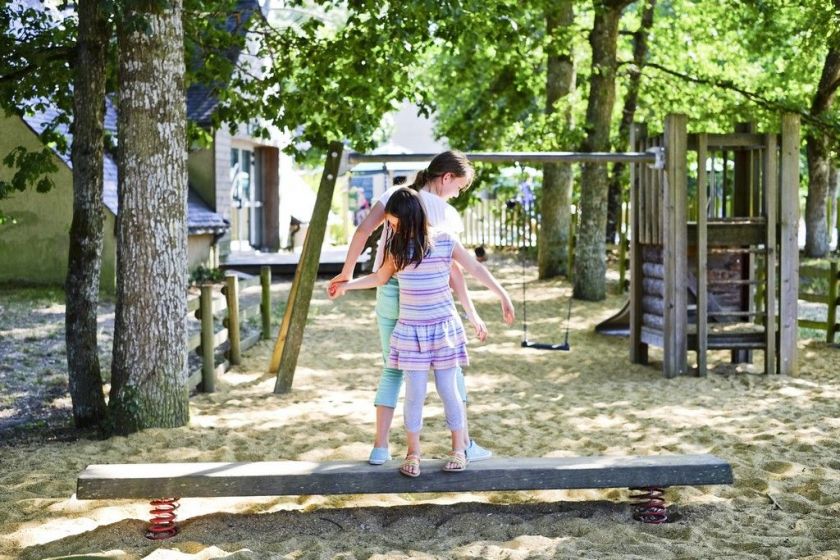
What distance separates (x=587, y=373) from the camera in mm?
12078

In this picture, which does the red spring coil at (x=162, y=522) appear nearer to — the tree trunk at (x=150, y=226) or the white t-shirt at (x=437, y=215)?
the white t-shirt at (x=437, y=215)

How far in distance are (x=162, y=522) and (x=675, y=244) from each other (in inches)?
278

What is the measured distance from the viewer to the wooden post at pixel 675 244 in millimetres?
11383

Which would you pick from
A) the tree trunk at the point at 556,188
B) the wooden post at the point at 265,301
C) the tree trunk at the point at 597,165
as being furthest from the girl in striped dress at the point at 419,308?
the tree trunk at the point at 556,188

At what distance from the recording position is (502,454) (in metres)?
7.69

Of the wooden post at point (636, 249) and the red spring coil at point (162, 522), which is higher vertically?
the wooden post at point (636, 249)

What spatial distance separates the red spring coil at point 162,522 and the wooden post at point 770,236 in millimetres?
7437

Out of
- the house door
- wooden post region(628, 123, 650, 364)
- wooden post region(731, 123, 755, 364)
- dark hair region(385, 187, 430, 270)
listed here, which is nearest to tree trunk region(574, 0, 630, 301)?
wooden post region(628, 123, 650, 364)

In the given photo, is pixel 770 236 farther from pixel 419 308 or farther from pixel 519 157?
pixel 419 308

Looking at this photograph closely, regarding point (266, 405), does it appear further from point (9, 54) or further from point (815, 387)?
point (815, 387)

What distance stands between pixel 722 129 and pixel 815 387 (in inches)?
396

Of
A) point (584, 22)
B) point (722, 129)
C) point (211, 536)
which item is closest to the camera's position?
point (211, 536)

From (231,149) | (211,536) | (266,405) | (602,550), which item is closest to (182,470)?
(211,536)

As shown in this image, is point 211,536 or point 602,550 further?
point 211,536
